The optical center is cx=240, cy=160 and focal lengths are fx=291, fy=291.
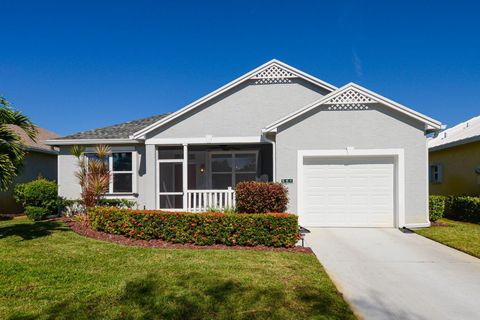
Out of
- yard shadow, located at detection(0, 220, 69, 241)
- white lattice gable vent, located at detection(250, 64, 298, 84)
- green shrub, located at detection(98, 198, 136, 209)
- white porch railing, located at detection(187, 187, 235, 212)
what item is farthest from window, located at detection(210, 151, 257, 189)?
yard shadow, located at detection(0, 220, 69, 241)

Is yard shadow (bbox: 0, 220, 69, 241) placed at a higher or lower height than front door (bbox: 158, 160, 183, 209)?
lower

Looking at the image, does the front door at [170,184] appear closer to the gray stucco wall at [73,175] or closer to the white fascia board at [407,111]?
the gray stucco wall at [73,175]

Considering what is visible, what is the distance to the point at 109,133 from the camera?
14047mm

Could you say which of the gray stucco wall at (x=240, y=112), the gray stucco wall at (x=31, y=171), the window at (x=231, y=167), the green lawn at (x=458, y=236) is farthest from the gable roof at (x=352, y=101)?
the gray stucco wall at (x=31, y=171)

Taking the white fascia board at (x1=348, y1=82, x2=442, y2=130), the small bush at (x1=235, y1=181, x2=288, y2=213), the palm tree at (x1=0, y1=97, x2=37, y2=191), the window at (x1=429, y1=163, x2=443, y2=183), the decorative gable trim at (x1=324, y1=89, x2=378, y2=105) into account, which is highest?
the decorative gable trim at (x1=324, y1=89, x2=378, y2=105)

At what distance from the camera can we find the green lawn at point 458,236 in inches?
304

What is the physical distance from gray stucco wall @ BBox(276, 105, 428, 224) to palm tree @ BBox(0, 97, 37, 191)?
7.92 m

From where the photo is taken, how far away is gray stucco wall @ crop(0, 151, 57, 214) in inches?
592

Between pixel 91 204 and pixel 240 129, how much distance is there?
662 cm

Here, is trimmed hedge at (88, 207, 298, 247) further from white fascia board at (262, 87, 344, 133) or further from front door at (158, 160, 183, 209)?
front door at (158, 160, 183, 209)

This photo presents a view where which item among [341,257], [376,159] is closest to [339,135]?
[376,159]

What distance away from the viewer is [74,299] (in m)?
4.45

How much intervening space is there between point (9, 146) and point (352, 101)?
10681 mm

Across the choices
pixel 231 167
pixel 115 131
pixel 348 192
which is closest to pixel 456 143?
pixel 348 192
